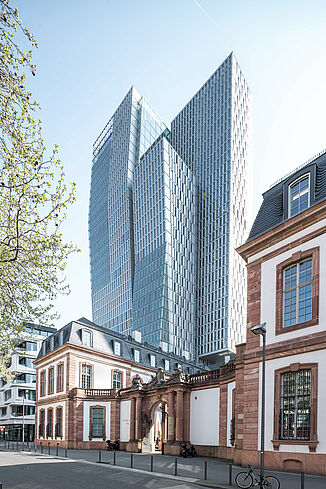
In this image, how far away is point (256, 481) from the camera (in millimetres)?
13312

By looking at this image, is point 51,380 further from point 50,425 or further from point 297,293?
point 297,293

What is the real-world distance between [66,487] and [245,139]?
338 ft

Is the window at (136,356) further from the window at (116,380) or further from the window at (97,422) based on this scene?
the window at (97,422)

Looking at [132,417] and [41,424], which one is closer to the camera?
[132,417]

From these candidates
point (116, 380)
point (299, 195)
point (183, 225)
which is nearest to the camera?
point (299, 195)

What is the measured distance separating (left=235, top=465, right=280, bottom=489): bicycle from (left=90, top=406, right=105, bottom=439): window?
27165 mm

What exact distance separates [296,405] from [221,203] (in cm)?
8468

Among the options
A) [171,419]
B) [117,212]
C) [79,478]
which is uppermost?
[117,212]

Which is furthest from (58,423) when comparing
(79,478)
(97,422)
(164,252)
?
(164,252)

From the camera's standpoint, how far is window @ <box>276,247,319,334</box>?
17656 millimetres

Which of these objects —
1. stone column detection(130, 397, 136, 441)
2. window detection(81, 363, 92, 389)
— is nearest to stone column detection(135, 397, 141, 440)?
stone column detection(130, 397, 136, 441)

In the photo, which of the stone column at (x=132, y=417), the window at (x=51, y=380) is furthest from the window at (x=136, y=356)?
the stone column at (x=132, y=417)

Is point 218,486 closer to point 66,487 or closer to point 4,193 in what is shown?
point 66,487

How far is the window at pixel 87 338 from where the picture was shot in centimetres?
4122
